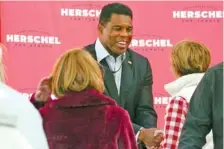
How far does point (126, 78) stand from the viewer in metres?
4.60

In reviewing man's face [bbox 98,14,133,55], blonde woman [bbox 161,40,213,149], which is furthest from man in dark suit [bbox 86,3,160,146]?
blonde woman [bbox 161,40,213,149]

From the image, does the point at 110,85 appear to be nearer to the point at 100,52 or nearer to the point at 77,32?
the point at 100,52

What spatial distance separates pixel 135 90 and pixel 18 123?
114 inches

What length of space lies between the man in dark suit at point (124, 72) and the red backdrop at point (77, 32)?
171 centimetres

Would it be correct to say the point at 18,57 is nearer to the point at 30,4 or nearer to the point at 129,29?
the point at 30,4

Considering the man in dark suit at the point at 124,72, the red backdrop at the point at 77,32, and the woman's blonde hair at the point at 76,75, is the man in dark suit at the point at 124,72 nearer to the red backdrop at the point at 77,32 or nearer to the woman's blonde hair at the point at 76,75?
the woman's blonde hair at the point at 76,75

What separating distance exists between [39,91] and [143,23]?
98.2 inches

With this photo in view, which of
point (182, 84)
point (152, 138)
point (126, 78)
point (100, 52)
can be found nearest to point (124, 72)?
point (126, 78)

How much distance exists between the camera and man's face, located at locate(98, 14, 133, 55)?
470cm

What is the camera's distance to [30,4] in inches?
257

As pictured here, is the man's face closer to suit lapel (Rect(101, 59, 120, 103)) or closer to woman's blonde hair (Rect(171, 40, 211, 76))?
suit lapel (Rect(101, 59, 120, 103))

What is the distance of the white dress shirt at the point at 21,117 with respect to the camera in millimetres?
1707

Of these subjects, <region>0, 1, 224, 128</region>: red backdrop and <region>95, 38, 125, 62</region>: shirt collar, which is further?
<region>0, 1, 224, 128</region>: red backdrop

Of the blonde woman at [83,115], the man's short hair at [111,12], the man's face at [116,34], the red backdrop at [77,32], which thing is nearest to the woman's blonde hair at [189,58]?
the man's face at [116,34]
